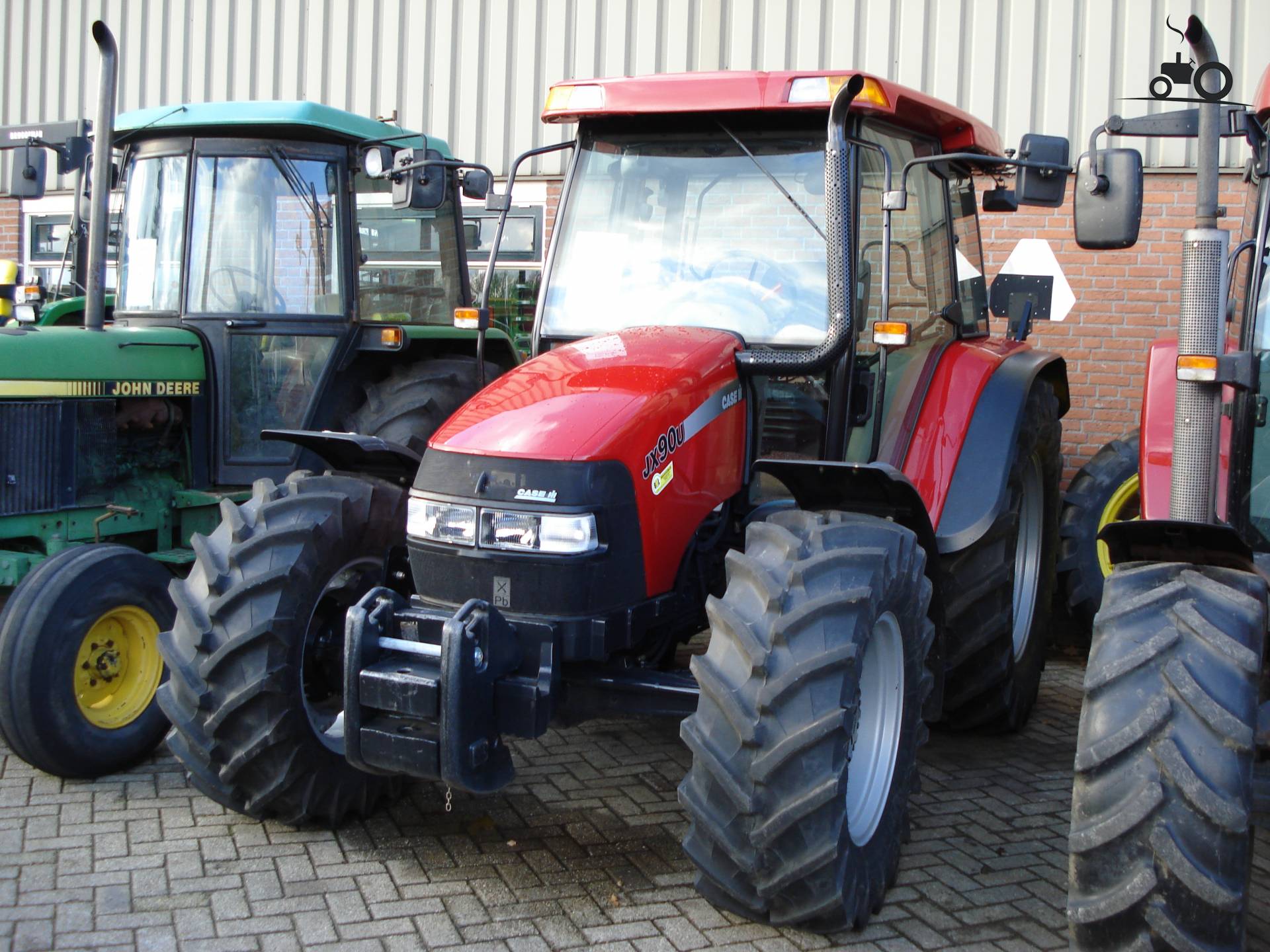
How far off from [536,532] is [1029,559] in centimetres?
286

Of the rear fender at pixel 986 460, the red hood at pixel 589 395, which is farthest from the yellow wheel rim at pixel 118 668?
the rear fender at pixel 986 460

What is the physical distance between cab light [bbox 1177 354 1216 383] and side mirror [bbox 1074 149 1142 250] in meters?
0.37

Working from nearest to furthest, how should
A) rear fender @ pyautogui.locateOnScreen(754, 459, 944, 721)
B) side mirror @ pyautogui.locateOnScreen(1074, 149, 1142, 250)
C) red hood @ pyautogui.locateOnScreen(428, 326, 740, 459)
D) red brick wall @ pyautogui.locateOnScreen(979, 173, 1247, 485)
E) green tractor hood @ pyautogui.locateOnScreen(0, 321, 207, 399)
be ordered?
1. side mirror @ pyautogui.locateOnScreen(1074, 149, 1142, 250)
2. red hood @ pyautogui.locateOnScreen(428, 326, 740, 459)
3. rear fender @ pyautogui.locateOnScreen(754, 459, 944, 721)
4. green tractor hood @ pyautogui.locateOnScreen(0, 321, 207, 399)
5. red brick wall @ pyautogui.locateOnScreen(979, 173, 1247, 485)

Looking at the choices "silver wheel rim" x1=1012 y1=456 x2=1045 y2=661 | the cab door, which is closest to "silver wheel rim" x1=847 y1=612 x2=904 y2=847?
"silver wheel rim" x1=1012 y1=456 x2=1045 y2=661

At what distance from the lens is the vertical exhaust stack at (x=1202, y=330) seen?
9.87 ft

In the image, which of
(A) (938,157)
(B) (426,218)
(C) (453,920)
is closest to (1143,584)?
(A) (938,157)

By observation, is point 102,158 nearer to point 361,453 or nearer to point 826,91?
point 361,453

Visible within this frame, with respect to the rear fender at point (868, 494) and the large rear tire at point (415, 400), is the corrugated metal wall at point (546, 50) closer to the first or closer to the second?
the large rear tire at point (415, 400)

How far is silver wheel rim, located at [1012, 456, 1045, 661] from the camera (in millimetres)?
5375

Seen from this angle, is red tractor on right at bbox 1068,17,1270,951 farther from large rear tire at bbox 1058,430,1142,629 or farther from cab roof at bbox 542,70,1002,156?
large rear tire at bbox 1058,430,1142,629

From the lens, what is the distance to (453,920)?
345 centimetres

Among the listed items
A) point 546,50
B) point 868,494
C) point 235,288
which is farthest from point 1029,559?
point 546,50

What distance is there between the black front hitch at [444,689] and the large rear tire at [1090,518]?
12.2 ft

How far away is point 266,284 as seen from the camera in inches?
233
